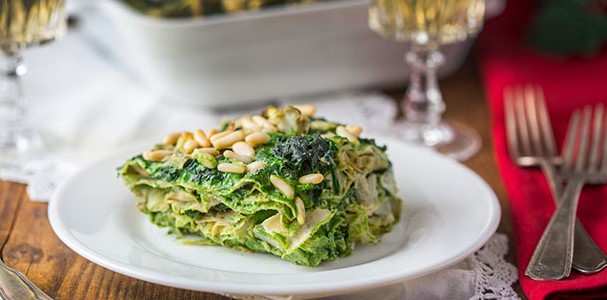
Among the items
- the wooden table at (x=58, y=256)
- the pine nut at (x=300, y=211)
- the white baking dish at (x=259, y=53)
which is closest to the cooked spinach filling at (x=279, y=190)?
the pine nut at (x=300, y=211)

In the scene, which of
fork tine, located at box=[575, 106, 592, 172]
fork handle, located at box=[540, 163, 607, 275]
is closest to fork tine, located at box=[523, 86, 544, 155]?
fork tine, located at box=[575, 106, 592, 172]

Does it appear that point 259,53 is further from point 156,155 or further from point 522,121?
point 156,155

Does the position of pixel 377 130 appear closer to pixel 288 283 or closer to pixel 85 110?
pixel 85 110

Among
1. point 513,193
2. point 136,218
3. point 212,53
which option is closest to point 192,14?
point 212,53

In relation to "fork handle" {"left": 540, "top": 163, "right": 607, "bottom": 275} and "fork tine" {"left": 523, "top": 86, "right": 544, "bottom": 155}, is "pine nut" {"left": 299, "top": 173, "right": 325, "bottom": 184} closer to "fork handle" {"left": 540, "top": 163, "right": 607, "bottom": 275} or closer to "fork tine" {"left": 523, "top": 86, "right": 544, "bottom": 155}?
"fork handle" {"left": 540, "top": 163, "right": 607, "bottom": 275}

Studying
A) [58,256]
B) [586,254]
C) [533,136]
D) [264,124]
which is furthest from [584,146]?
[58,256]

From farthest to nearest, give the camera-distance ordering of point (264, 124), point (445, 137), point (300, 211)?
point (445, 137) < point (264, 124) < point (300, 211)
